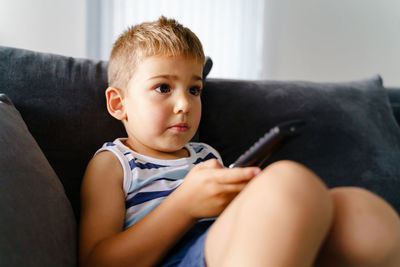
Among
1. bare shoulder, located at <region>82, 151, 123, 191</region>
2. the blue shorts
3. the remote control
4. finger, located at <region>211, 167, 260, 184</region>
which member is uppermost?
the remote control

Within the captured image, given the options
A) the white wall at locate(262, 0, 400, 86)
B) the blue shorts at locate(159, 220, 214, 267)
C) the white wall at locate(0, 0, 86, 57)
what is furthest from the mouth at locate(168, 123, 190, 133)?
the white wall at locate(262, 0, 400, 86)

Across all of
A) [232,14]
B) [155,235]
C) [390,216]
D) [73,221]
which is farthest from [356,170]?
[232,14]

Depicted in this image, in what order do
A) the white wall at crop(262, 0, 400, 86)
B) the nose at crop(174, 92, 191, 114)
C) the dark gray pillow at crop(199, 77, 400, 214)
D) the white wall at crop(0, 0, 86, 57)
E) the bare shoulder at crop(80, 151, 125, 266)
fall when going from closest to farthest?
the bare shoulder at crop(80, 151, 125, 266), the nose at crop(174, 92, 191, 114), the dark gray pillow at crop(199, 77, 400, 214), the white wall at crop(0, 0, 86, 57), the white wall at crop(262, 0, 400, 86)

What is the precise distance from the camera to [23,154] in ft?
2.09

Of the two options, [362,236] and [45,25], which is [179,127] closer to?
[362,236]

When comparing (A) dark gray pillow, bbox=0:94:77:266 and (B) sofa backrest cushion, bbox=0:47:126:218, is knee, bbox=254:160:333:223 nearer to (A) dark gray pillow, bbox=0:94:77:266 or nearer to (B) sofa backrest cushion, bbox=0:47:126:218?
(A) dark gray pillow, bbox=0:94:77:266

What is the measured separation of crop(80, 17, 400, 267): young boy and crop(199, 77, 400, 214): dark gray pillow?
0.17 meters

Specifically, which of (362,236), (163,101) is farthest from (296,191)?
(163,101)

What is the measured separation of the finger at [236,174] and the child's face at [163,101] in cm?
32

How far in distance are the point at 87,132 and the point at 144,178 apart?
24 cm

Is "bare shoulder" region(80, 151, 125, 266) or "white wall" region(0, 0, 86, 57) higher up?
"white wall" region(0, 0, 86, 57)

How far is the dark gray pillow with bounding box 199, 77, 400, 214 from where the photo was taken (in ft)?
3.92

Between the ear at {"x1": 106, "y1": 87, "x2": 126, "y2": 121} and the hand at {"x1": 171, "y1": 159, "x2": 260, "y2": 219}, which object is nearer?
the hand at {"x1": 171, "y1": 159, "x2": 260, "y2": 219}

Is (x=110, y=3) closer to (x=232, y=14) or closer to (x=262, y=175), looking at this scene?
(x=232, y=14)
